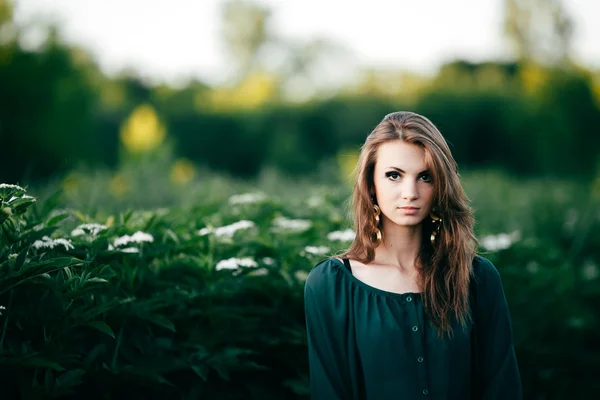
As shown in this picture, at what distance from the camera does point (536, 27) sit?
43.6 metres

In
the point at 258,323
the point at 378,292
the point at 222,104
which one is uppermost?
the point at 222,104

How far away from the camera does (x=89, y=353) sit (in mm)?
2719

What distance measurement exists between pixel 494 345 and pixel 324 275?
73 centimetres

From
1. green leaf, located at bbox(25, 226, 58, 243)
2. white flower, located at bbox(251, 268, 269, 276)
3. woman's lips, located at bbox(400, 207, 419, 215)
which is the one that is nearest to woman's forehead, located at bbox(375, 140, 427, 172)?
woman's lips, located at bbox(400, 207, 419, 215)

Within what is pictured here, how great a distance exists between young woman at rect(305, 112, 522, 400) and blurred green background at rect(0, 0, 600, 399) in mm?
623

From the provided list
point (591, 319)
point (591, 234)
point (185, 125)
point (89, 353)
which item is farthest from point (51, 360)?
point (185, 125)

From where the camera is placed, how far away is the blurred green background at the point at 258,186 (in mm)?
3010

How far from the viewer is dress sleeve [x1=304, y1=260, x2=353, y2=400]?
2469 mm

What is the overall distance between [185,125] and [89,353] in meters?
19.6

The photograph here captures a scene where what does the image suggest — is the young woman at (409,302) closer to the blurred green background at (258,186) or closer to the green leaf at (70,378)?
the blurred green background at (258,186)

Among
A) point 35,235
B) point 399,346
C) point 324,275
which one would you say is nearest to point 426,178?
point 324,275

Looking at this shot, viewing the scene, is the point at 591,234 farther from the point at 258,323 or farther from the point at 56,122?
the point at 56,122

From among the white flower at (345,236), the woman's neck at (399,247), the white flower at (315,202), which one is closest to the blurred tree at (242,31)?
the white flower at (315,202)

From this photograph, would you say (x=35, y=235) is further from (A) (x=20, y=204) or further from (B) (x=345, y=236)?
(B) (x=345, y=236)
